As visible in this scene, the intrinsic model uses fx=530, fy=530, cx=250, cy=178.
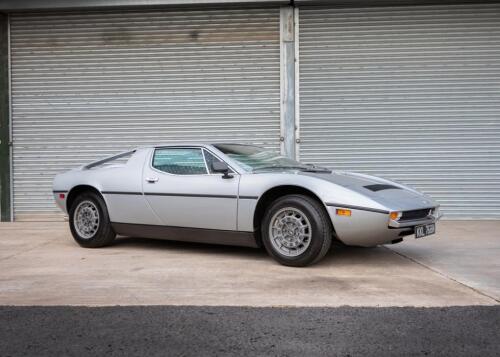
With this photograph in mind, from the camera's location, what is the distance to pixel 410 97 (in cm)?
923

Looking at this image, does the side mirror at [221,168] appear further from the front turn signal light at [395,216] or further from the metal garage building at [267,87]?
the metal garage building at [267,87]

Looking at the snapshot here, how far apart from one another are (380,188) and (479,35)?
5.33 m

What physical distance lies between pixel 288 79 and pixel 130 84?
112 inches

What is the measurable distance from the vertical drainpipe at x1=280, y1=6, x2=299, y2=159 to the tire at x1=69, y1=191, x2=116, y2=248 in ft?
13.0

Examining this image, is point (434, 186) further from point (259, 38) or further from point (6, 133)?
point (6, 133)

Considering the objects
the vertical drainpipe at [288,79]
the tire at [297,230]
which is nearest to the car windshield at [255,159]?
the tire at [297,230]

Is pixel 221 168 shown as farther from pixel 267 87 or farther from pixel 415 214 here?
pixel 267 87

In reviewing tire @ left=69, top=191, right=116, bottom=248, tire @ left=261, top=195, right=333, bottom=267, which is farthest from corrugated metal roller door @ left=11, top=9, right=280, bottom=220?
tire @ left=261, top=195, right=333, bottom=267

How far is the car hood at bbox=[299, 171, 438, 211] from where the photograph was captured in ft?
16.3

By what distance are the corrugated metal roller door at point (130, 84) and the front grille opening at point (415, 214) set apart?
4.46 m

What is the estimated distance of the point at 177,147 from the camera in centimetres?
606

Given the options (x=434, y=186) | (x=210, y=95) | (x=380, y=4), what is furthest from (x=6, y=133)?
(x=434, y=186)

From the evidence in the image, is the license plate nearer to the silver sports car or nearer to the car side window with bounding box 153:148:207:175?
the silver sports car

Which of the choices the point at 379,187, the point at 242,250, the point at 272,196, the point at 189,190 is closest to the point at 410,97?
the point at 379,187
